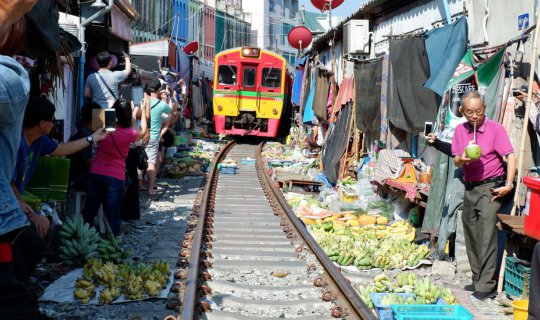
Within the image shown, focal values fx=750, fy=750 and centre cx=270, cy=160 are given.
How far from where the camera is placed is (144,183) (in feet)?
43.6

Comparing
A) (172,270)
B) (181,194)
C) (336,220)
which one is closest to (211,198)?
(181,194)

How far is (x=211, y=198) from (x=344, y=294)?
6.70m

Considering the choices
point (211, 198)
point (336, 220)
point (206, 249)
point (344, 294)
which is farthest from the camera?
point (211, 198)

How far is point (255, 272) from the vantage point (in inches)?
293

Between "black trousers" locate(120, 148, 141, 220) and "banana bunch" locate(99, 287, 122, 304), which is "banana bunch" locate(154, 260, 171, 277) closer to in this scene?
"banana bunch" locate(99, 287, 122, 304)

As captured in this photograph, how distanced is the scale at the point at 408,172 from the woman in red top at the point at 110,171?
3.86 meters

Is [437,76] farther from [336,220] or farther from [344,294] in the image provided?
[344,294]

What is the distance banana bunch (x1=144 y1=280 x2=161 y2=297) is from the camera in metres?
6.22

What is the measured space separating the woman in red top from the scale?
3.86 meters

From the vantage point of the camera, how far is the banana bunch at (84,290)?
599 cm

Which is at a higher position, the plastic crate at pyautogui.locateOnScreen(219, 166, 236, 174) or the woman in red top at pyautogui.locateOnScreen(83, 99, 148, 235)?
the woman in red top at pyautogui.locateOnScreen(83, 99, 148, 235)

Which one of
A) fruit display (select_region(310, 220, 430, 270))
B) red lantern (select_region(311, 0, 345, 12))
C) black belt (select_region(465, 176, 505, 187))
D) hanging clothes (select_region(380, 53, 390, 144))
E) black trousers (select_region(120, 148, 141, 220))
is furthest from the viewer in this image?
red lantern (select_region(311, 0, 345, 12))

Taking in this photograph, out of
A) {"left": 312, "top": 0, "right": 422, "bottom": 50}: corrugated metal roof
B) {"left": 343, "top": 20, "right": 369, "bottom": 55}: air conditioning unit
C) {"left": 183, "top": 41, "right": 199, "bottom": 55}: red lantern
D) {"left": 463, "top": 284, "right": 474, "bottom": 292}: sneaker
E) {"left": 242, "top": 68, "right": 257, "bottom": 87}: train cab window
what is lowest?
{"left": 463, "top": 284, "right": 474, "bottom": 292}: sneaker

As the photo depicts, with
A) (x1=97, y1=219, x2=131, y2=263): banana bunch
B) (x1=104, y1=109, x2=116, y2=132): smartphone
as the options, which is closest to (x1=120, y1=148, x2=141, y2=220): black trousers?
(x1=97, y1=219, x2=131, y2=263): banana bunch
